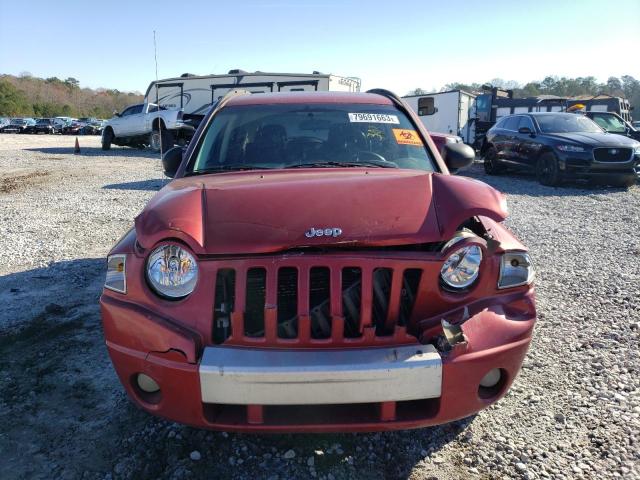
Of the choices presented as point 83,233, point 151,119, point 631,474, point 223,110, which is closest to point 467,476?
point 631,474

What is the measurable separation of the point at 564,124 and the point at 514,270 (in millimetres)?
11412

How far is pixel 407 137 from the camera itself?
3.41 metres

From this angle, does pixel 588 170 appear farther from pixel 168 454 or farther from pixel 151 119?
pixel 151 119

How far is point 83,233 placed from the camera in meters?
6.73

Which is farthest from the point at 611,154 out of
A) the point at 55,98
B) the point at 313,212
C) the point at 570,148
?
the point at 55,98

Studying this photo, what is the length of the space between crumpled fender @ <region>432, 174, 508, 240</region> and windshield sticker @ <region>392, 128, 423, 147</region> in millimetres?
954

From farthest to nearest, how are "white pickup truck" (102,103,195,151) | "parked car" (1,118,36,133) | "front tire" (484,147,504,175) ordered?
"parked car" (1,118,36,133), "white pickup truck" (102,103,195,151), "front tire" (484,147,504,175)

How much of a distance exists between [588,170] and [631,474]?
1007cm

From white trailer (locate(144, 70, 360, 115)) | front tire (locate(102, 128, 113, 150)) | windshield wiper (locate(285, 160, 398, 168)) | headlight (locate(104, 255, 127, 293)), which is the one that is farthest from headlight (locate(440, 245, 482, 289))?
front tire (locate(102, 128, 113, 150))

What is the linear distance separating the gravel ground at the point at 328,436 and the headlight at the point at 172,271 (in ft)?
2.77

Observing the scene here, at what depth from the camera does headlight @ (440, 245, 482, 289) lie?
2.12m

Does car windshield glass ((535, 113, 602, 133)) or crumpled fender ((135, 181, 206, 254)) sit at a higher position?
car windshield glass ((535, 113, 602, 133))

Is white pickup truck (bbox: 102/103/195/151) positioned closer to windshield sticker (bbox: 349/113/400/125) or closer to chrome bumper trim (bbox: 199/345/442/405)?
windshield sticker (bbox: 349/113/400/125)

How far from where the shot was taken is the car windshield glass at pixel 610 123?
14874 millimetres
